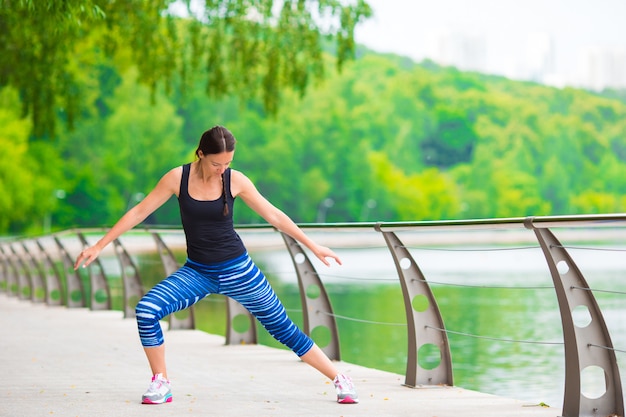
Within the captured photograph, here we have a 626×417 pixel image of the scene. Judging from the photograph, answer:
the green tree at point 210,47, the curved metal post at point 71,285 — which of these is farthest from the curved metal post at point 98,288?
the green tree at point 210,47

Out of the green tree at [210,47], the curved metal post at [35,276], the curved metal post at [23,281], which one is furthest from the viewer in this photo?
the curved metal post at [23,281]

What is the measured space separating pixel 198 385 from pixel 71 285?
882 centimetres

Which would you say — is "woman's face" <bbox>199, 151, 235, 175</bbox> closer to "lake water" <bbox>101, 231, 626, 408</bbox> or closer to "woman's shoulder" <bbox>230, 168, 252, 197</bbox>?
"woman's shoulder" <bbox>230, 168, 252, 197</bbox>

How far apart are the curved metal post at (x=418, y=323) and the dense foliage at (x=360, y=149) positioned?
5942cm

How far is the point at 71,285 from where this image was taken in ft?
50.8

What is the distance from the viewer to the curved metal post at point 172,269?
433 inches

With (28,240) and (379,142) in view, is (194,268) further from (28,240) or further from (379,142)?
(379,142)

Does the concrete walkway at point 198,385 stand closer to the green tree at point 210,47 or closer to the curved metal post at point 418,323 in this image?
the curved metal post at point 418,323

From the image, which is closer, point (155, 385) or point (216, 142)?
point (216, 142)

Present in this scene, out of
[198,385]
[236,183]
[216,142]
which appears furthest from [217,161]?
[198,385]

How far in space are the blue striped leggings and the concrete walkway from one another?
474 millimetres

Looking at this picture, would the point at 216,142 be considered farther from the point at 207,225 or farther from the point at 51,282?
the point at 51,282

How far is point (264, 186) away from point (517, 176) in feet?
111

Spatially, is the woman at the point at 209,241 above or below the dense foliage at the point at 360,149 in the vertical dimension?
below
